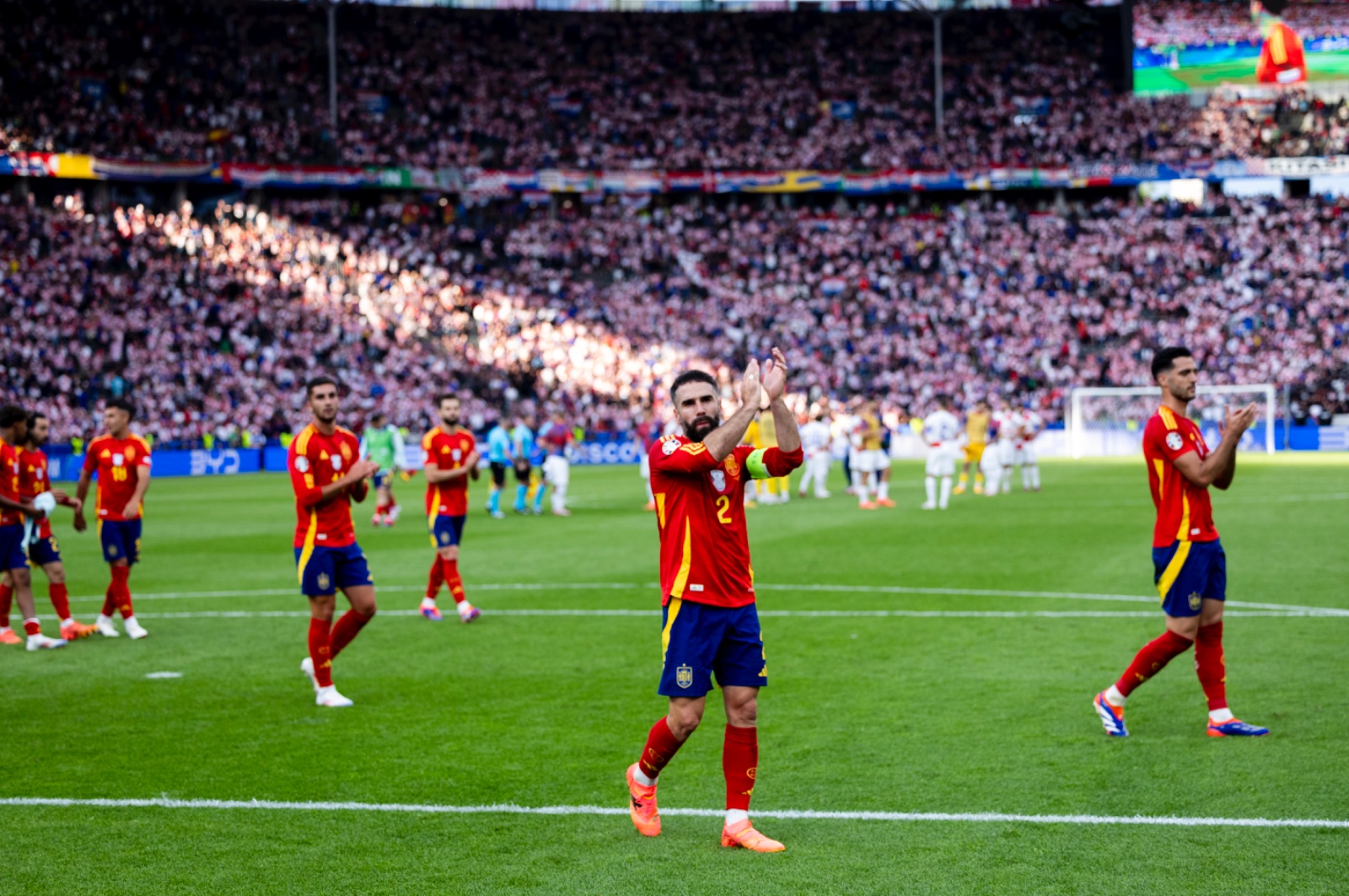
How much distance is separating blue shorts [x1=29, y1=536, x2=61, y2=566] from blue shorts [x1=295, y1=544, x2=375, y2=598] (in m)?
4.46

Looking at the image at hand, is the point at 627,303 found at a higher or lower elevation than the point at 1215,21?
lower

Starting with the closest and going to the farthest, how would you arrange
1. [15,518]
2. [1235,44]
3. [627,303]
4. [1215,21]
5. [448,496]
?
[15,518]
[448,496]
[627,303]
[1235,44]
[1215,21]

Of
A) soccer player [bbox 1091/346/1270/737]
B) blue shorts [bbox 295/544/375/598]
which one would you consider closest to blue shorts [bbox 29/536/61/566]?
blue shorts [bbox 295/544/375/598]

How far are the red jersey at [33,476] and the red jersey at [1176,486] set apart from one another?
977 centimetres

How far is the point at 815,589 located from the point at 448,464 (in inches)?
173

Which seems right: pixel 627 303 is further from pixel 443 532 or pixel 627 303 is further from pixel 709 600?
pixel 709 600

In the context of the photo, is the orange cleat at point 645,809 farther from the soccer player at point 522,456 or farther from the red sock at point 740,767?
the soccer player at point 522,456

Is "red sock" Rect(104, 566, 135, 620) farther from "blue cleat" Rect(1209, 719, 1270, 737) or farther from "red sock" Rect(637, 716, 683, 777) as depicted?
"blue cleat" Rect(1209, 719, 1270, 737)

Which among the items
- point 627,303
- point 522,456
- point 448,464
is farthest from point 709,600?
point 627,303

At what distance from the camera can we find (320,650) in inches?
382

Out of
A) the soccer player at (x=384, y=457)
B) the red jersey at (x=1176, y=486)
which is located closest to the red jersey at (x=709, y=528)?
the red jersey at (x=1176, y=486)

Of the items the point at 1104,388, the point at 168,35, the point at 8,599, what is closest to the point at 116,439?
the point at 8,599

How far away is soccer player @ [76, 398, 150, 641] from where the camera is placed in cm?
1307

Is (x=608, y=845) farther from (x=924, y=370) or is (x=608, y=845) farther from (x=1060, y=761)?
(x=924, y=370)
